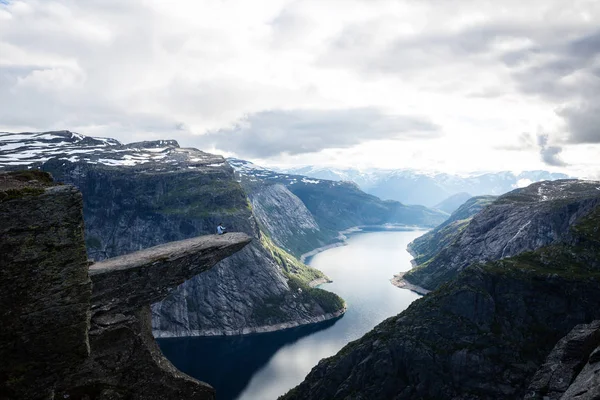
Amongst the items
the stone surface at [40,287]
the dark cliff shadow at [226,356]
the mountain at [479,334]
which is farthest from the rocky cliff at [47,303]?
the dark cliff shadow at [226,356]

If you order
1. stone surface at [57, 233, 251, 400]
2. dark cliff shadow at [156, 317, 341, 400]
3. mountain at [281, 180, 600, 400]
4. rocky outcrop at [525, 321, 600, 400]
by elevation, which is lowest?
dark cliff shadow at [156, 317, 341, 400]

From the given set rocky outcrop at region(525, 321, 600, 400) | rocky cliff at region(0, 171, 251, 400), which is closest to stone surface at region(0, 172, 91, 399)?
rocky cliff at region(0, 171, 251, 400)

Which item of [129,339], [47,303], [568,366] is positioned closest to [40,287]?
[47,303]

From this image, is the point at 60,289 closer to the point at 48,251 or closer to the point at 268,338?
the point at 48,251

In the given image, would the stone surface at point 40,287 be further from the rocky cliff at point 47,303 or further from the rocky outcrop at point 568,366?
the rocky outcrop at point 568,366

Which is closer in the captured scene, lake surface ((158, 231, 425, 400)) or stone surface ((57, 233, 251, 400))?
stone surface ((57, 233, 251, 400))

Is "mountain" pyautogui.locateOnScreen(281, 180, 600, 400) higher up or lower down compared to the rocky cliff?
lower down

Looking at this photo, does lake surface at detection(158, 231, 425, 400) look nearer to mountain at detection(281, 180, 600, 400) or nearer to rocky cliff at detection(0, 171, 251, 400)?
mountain at detection(281, 180, 600, 400)
